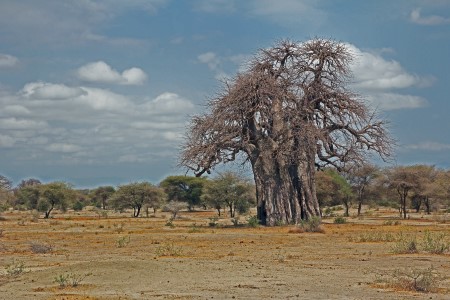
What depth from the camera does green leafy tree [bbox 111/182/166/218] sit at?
81.7 m

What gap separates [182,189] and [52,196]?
2874 centimetres

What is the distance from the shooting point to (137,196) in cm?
8194

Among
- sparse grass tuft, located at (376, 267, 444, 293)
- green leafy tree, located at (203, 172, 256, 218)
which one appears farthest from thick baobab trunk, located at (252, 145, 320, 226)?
sparse grass tuft, located at (376, 267, 444, 293)

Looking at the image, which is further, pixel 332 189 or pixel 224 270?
pixel 332 189

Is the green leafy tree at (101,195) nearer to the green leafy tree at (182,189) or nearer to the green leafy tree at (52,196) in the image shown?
the green leafy tree at (182,189)

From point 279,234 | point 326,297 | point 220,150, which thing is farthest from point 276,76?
point 326,297

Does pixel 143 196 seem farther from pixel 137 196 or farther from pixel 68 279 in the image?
pixel 68 279

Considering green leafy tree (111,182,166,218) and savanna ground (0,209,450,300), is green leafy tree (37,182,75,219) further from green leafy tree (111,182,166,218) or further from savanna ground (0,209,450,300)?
savanna ground (0,209,450,300)

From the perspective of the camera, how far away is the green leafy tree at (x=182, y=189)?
→ 104750mm

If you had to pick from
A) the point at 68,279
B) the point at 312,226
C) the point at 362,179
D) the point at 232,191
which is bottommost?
the point at 68,279

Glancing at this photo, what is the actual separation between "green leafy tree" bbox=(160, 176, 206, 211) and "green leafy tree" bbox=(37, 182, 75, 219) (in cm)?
2405

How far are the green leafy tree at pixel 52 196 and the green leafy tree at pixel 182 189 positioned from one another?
78.9 ft

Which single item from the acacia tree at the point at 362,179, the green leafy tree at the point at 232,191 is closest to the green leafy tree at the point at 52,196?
the green leafy tree at the point at 232,191

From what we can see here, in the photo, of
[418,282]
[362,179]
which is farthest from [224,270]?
[362,179]
